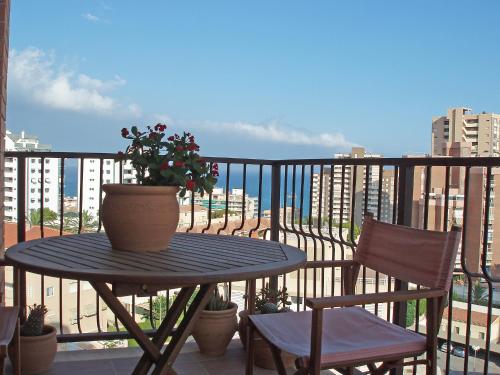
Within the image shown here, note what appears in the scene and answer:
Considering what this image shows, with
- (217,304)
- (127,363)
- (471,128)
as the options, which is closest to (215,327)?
(217,304)

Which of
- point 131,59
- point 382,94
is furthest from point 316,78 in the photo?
point 131,59

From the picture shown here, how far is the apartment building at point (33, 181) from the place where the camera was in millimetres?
3461

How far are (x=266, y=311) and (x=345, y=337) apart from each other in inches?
48.3

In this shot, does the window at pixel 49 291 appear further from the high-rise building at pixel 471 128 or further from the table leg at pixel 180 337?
the high-rise building at pixel 471 128

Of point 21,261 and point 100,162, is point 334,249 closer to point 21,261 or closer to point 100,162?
point 100,162

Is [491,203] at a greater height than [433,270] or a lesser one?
greater

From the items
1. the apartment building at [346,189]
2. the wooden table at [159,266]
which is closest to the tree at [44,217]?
the wooden table at [159,266]

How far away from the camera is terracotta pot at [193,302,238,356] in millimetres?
3262

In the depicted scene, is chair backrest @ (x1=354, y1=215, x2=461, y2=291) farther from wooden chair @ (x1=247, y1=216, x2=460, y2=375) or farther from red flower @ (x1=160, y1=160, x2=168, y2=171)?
red flower @ (x1=160, y1=160, x2=168, y2=171)

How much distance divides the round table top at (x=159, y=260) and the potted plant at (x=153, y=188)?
8 cm

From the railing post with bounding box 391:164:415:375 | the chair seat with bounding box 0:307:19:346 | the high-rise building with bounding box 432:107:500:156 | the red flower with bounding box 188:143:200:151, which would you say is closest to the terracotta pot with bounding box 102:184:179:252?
the red flower with bounding box 188:143:200:151

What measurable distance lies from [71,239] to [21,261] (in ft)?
1.99

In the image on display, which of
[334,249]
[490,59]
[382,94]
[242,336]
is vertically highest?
[490,59]

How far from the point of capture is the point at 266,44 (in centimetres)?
3784
